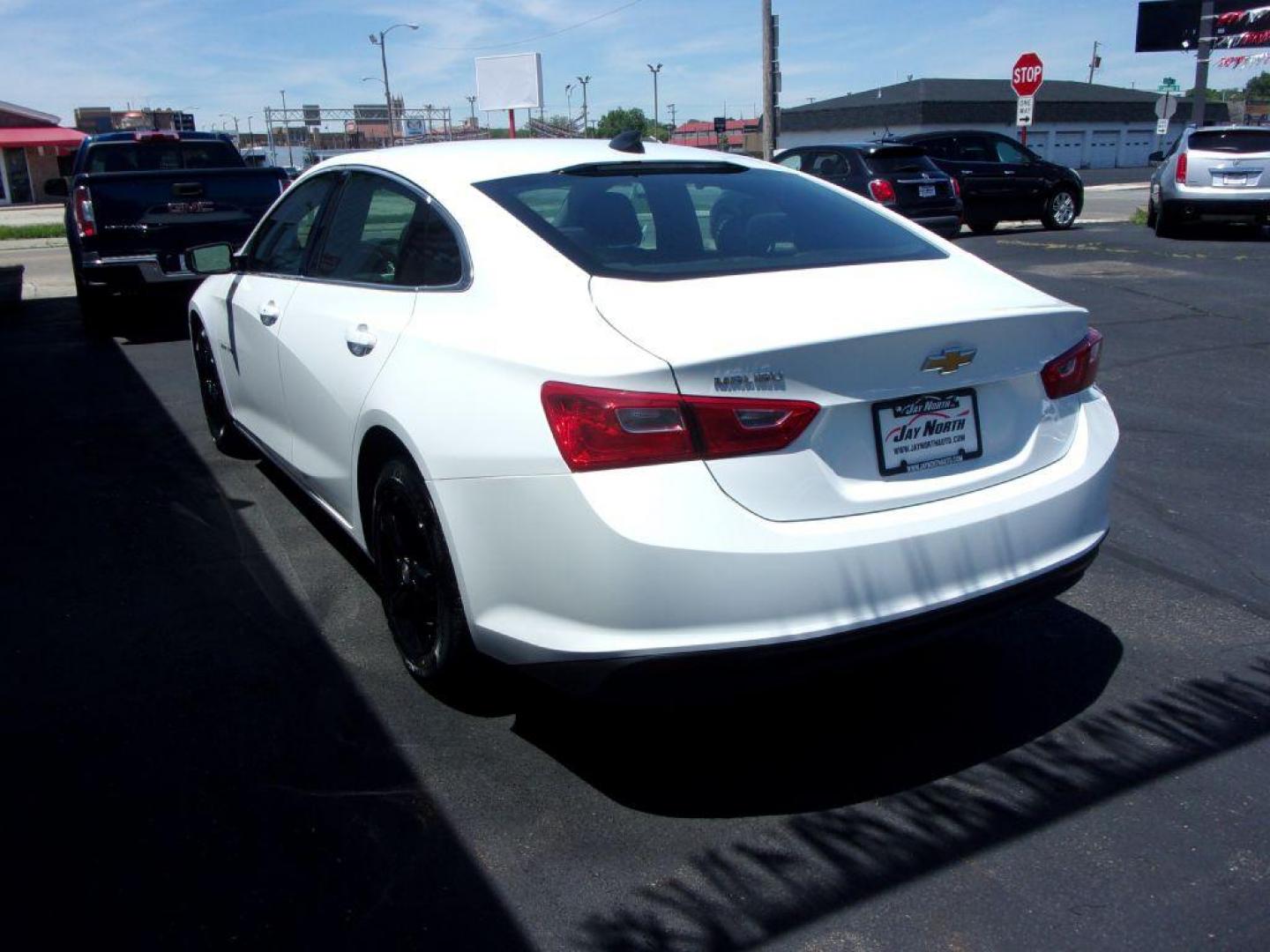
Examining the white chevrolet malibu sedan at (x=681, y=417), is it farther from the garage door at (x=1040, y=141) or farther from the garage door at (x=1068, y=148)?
the garage door at (x=1068, y=148)

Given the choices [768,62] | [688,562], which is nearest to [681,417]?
[688,562]

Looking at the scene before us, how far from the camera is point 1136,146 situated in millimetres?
68625

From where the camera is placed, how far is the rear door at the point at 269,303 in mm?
4375

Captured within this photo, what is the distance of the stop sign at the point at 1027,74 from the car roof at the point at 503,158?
785 inches

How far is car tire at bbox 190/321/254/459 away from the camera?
230 inches

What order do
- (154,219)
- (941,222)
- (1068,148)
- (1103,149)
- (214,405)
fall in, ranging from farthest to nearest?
(1103,149), (1068,148), (941,222), (154,219), (214,405)

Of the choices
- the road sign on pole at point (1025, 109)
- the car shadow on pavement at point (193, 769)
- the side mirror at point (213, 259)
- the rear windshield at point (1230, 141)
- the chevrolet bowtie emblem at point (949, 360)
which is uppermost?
Answer: the road sign on pole at point (1025, 109)

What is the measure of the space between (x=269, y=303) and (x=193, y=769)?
2.05 metres

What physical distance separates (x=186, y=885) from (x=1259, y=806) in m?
2.60

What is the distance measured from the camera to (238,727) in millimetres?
3273

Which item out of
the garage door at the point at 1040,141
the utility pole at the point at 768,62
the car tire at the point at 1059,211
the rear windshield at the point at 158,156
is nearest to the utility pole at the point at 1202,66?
the car tire at the point at 1059,211

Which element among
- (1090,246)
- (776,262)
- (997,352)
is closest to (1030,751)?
(997,352)

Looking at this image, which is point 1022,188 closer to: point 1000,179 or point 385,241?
point 1000,179

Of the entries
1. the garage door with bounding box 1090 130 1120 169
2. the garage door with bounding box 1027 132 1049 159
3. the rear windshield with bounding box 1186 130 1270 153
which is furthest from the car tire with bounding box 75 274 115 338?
the garage door with bounding box 1090 130 1120 169
